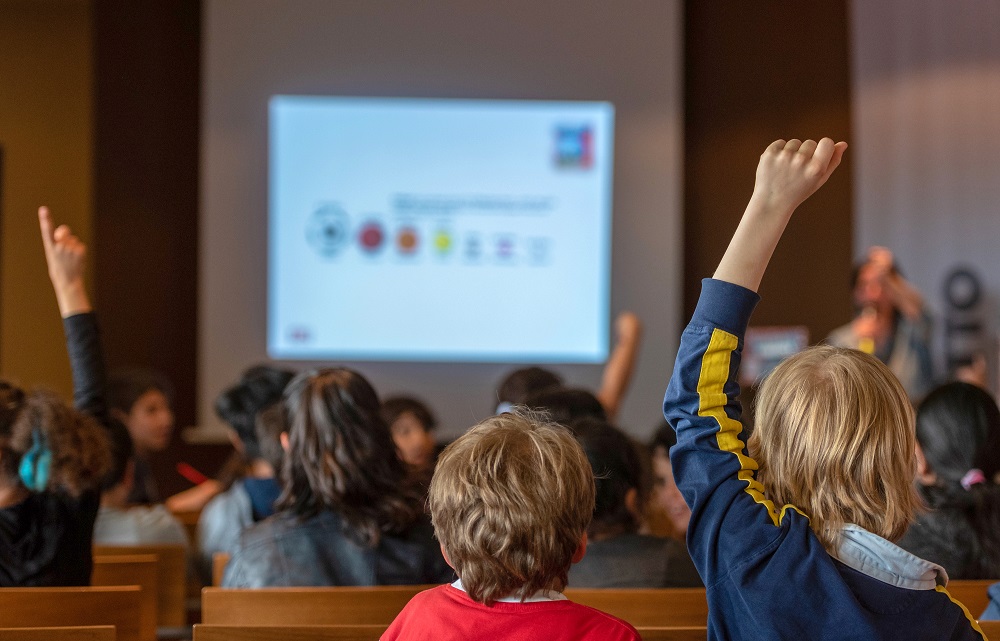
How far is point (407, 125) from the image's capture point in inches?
260

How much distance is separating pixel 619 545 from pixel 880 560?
99cm

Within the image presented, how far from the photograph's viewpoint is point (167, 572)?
2785 mm

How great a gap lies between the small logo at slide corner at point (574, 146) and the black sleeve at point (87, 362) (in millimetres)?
4333

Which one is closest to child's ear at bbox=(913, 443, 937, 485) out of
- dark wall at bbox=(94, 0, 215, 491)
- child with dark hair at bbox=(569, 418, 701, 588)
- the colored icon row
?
child with dark hair at bbox=(569, 418, 701, 588)

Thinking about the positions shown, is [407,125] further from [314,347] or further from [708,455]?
[708,455]

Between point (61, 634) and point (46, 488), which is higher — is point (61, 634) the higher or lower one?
the lower one

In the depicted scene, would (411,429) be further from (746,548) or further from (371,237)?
(371,237)

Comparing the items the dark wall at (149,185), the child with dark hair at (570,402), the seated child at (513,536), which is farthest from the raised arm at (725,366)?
the dark wall at (149,185)

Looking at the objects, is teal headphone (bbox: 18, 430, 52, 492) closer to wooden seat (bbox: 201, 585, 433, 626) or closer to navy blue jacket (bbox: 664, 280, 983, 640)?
wooden seat (bbox: 201, 585, 433, 626)

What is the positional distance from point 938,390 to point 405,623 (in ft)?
5.40

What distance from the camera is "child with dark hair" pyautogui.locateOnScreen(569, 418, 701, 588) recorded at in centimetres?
230

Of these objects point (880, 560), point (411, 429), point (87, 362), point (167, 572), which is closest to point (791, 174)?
point (880, 560)

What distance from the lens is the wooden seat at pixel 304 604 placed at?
2.04 meters

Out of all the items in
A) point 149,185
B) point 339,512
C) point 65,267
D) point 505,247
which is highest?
point 149,185
